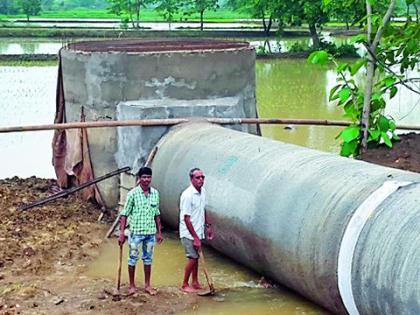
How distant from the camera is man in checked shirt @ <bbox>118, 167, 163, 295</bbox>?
24.9ft

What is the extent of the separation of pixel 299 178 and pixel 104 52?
4.22 metres

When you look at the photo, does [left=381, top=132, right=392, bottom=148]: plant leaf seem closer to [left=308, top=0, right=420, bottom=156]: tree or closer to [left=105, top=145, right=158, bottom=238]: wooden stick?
[left=308, top=0, right=420, bottom=156]: tree

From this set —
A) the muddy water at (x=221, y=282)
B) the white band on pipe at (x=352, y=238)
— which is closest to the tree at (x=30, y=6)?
the muddy water at (x=221, y=282)

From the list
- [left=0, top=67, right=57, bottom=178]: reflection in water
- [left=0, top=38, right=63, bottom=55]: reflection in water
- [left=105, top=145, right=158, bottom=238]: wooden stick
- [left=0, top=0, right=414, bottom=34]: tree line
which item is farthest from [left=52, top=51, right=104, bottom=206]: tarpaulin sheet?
[left=0, top=38, right=63, bottom=55]: reflection in water

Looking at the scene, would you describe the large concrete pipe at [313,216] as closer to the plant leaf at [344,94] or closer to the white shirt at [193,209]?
the white shirt at [193,209]

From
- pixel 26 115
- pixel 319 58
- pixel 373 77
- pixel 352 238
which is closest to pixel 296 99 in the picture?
pixel 26 115

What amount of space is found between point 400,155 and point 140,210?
4141mm

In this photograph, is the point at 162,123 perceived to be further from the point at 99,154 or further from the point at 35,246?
the point at 35,246

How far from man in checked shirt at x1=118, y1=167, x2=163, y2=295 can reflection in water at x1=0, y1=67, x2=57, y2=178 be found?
19.5ft

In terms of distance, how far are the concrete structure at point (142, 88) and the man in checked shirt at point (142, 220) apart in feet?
9.57

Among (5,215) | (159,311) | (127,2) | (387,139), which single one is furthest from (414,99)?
(127,2)

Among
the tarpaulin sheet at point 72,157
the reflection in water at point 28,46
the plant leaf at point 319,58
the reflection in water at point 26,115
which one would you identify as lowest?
the reflection in water at point 26,115

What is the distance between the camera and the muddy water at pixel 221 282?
24.3 ft

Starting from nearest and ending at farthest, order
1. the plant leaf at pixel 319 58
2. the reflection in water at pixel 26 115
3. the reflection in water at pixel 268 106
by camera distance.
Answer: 1. the plant leaf at pixel 319 58
2. the reflection in water at pixel 26 115
3. the reflection in water at pixel 268 106
